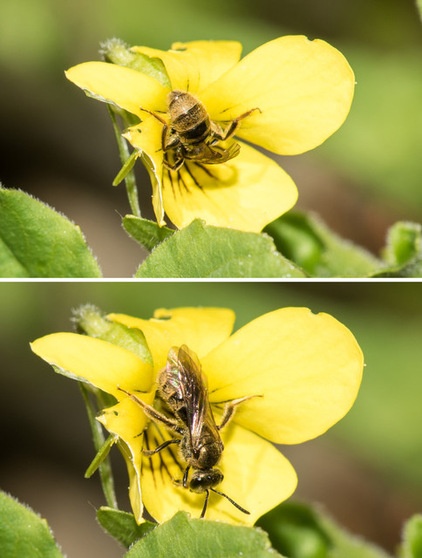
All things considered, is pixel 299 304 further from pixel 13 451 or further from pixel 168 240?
pixel 168 240

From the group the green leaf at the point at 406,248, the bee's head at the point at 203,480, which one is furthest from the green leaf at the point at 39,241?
A: the green leaf at the point at 406,248

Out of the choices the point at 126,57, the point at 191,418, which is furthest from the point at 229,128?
the point at 191,418

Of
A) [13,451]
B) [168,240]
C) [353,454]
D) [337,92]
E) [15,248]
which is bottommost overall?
[13,451]

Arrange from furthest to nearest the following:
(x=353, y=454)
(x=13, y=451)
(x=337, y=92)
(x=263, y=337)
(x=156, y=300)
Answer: (x=353, y=454)
(x=13, y=451)
(x=156, y=300)
(x=337, y=92)
(x=263, y=337)

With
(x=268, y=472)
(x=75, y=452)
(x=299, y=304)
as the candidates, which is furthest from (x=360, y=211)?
(x=268, y=472)

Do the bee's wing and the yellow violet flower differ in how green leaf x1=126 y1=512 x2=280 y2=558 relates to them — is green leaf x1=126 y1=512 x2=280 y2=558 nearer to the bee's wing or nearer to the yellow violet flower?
the yellow violet flower

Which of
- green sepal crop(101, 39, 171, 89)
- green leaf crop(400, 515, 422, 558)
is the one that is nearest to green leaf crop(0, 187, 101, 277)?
green sepal crop(101, 39, 171, 89)
